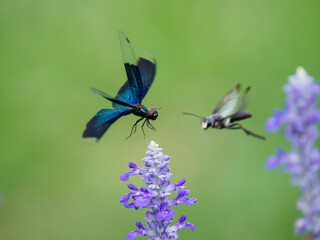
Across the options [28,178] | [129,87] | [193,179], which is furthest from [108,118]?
[28,178]

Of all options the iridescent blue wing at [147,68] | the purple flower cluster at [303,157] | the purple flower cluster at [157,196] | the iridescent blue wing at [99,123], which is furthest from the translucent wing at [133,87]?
the purple flower cluster at [303,157]

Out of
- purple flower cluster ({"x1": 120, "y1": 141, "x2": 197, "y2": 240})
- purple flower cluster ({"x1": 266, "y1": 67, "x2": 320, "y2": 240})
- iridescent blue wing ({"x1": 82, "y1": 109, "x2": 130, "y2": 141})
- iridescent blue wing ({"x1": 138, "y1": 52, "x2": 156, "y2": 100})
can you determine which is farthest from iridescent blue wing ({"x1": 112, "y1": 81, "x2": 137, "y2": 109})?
purple flower cluster ({"x1": 266, "y1": 67, "x2": 320, "y2": 240})

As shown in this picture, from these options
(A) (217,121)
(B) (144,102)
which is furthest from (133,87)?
(B) (144,102)

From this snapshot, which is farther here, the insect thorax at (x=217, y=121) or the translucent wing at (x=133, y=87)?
the translucent wing at (x=133, y=87)

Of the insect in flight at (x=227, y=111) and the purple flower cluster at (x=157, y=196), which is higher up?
the insect in flight at (x=227, y=111)

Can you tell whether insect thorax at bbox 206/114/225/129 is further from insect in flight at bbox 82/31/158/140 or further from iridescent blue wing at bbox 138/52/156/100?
iridescent blue wing at bbox 138/52/156/100

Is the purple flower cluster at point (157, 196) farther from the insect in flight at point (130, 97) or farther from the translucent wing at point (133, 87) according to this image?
the translucent wing at point (133, 87)

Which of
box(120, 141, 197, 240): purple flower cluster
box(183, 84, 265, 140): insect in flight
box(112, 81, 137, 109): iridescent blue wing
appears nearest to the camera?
box(120, 141, 197, 240): purple flower cluster
